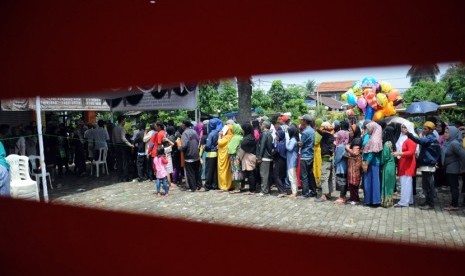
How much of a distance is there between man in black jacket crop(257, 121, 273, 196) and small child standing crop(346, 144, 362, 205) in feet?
3.47

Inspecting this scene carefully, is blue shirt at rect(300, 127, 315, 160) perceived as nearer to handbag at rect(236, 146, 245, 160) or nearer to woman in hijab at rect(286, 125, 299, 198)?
woman in hijab at rect(286, 125, 299, 198)

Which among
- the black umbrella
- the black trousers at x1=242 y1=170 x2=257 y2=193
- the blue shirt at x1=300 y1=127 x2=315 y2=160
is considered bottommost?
the black trousers at x1=242 y1=170 x2=257 y2=193

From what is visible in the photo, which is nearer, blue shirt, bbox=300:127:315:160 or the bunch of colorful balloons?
the bunch of colorful balloons

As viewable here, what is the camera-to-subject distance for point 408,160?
3.78 meters

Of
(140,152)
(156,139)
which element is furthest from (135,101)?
(156,139)

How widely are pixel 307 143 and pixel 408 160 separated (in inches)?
44.1

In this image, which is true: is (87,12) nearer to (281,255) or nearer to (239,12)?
(239,12)

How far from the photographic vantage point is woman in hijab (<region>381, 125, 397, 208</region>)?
3768 mm

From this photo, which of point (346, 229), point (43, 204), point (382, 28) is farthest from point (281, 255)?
point (43, 204)

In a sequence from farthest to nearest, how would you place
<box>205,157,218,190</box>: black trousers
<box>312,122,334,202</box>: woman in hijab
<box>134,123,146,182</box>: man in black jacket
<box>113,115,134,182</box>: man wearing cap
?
<box>113,115,134,182</box>: man wearing cap, <box>134,123,146,182</box>: man in black jacket, <box>205,157,218,190</box>: black trousers, <box>312,122,334,202</box>: woman in hijab

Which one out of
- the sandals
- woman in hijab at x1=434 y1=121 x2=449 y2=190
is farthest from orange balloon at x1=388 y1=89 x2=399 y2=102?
the sandals

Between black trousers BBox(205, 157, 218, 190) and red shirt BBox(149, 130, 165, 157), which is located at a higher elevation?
red shirt BBox(149, 130, 165, 157)

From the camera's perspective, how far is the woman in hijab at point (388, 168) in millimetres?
3768

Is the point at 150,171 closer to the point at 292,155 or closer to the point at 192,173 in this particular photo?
the point at 192,173
